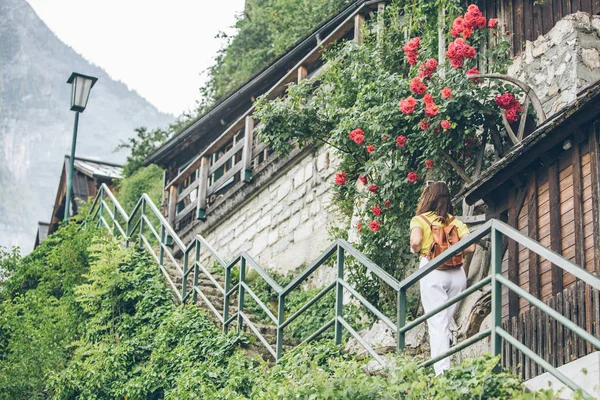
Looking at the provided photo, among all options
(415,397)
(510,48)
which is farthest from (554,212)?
(510,48)

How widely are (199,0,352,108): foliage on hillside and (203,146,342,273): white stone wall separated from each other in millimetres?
5255

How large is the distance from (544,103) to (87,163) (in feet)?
59.1

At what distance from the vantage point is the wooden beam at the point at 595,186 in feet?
24.6

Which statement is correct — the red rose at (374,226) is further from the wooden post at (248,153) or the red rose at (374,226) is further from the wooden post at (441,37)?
the wooden post at (248,153)

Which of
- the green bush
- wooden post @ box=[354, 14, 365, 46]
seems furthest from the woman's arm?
the green bush

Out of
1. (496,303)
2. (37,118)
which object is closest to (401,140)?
(496,303)

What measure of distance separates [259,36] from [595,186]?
15.3m

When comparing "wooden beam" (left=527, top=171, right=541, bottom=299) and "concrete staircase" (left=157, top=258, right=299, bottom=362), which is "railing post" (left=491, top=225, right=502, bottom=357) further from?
"concrete staircase" (left=157, top=258, right=299, bottom=362)

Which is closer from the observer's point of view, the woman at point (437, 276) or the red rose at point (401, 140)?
the woman at point (437, 276)

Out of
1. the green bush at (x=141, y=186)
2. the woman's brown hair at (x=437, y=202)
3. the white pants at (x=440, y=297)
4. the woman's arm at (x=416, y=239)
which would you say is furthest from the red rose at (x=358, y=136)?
the green bush at (x=141, y=186)

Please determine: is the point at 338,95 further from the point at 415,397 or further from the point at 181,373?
the point at 415,397

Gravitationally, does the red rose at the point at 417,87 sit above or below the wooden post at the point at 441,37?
below

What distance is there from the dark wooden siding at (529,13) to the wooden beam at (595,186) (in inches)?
111

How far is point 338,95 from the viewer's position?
1215cm
